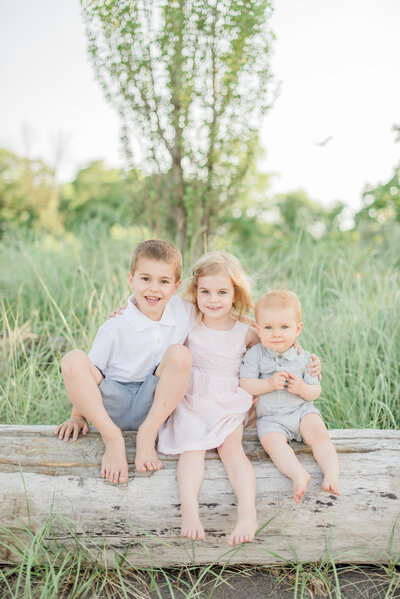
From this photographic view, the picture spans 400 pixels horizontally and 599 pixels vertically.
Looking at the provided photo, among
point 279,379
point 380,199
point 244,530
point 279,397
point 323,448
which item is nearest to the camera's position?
point 244,530

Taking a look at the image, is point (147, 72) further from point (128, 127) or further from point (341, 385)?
point (341, 385)

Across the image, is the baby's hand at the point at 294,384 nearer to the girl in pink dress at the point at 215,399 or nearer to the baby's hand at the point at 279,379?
the baby's hand at the point at 279,379

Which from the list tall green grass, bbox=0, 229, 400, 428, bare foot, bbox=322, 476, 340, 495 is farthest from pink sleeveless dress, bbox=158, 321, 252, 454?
tall green grass, bbox=0, 229, 400, 428

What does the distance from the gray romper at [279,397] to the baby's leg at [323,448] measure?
0.05 m

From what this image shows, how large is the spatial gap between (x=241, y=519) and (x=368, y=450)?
28.5 inches

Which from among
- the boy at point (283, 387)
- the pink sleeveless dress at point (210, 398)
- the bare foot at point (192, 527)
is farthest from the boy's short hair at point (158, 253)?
the bare foot at point (192, 527)

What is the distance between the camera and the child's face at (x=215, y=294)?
2.50 m

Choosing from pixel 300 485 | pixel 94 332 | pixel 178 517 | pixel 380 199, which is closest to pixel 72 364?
pixel 178 517

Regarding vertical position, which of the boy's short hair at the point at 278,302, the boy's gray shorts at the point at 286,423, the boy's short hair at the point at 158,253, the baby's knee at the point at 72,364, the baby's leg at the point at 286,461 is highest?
the boy's short hair at the point at 158,253

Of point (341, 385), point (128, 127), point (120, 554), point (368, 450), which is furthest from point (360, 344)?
point (128, 127)

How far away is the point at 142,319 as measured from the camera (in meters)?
2.55

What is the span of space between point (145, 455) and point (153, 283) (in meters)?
0.83

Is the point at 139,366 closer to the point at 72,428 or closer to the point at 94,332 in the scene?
the point at 72,428

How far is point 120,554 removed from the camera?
6.82ft
